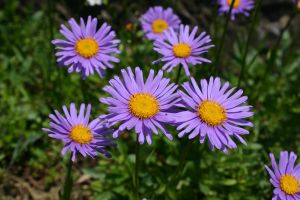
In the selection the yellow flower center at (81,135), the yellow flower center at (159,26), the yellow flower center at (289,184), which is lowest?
the yellow flower center at (289,184)

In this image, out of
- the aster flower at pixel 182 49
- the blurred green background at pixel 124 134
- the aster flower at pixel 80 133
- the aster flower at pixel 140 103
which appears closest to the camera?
the aster flower at pixel 140 103

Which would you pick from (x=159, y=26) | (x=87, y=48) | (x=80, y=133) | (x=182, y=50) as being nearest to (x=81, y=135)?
(x=80, y=133)

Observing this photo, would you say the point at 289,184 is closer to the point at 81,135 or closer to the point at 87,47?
the point at 81,135

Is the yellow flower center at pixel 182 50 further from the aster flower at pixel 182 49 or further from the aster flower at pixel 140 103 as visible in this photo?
the aster flower at pixel 140 103

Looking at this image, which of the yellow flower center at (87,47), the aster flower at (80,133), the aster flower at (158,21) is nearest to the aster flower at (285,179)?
the aster flower at (80,133)

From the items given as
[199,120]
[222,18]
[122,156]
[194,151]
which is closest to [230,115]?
[199,120]

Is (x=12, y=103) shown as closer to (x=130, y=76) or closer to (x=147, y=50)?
(x=147, y=50)
